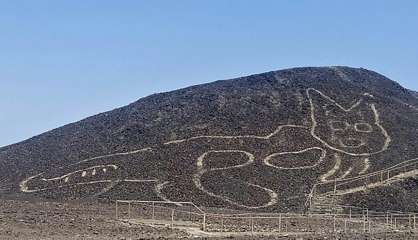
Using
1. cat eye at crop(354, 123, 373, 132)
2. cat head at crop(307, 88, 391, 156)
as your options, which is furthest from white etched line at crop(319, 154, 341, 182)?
cat eye at crop(354, 123, 373, 132)

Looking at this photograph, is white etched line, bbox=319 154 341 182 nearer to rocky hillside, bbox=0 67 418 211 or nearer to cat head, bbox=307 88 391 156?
rocky hillside, bbox=0 67 418 211

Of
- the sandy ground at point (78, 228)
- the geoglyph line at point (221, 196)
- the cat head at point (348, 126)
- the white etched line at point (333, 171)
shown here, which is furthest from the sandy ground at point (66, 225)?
the cat head at point (348, 126)

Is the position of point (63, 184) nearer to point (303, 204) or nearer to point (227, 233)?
point (303, 204)

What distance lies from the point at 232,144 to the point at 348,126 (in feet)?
41.1

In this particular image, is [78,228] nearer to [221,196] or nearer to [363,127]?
[221,196]

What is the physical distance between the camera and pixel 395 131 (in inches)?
2665

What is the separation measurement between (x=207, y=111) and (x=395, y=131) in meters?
18.8

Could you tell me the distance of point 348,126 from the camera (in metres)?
67.9

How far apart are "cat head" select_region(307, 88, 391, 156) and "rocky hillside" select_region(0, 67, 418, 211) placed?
102 mm

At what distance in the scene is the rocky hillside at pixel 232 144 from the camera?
55.9 metres

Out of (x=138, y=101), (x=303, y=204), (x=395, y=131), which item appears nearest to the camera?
(x=303, y=204)

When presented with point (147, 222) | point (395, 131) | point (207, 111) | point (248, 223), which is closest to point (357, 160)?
point (395, 131)

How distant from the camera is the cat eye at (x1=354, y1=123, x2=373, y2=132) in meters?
67.4

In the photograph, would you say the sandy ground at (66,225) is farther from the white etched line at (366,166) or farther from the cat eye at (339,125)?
the cat eye at (339,125)
